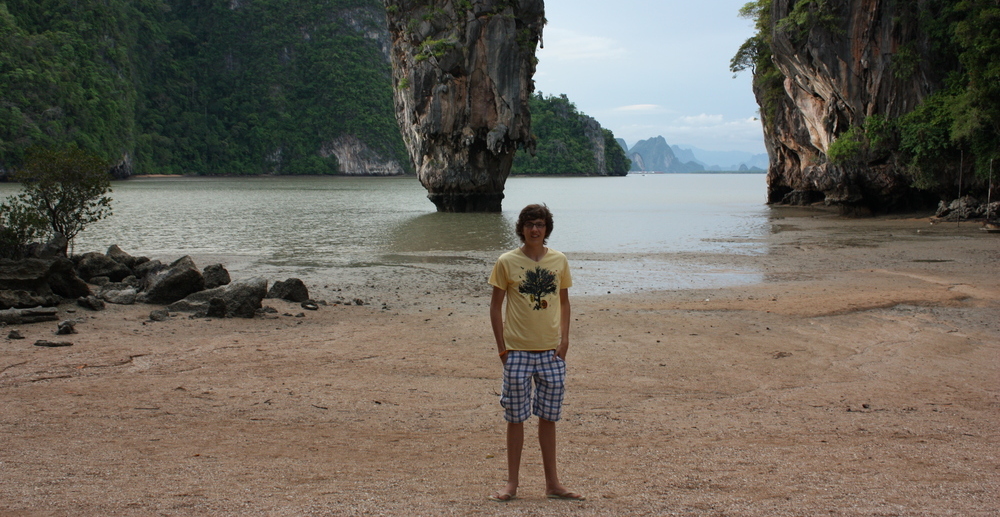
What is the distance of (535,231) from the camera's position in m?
3.94

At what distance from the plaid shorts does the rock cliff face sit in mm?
29325

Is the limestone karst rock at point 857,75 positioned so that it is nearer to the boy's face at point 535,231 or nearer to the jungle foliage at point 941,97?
the jungle foliage at point 941,97

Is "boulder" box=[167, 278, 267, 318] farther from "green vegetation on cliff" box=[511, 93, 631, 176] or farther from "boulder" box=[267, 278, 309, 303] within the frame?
"green vegetation on cliff" box=[511, 93, 631, 176]

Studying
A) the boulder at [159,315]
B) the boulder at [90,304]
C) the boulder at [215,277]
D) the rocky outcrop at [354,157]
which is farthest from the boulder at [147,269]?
the rocky outcrop at [354,157]

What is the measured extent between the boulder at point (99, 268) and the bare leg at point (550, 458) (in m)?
12.2

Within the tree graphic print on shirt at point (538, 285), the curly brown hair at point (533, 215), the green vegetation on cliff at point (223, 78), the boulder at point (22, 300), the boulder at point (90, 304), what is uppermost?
the green vegetation on cliff at point (223, 78)

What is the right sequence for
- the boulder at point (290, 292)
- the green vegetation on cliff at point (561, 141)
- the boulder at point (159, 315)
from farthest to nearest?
the green vegetation on cliff at point (561, 141) → the boulder at point (290, 292) → the boulder at point (159, 315)

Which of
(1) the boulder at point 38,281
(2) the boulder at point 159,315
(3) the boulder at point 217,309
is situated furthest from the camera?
(3) the boulder at point 217,309

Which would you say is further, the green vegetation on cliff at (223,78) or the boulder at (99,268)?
the green vegetation on cliff at (223,78)

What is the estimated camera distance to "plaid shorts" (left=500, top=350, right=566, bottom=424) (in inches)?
152

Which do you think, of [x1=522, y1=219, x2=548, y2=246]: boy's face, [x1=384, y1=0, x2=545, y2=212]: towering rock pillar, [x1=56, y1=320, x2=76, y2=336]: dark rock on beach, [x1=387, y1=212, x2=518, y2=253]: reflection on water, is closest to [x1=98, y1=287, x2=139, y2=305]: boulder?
[x1=56, y1=320, x2=76, y2=336]: dark rock on beach

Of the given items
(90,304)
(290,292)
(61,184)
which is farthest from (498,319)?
(61,184)

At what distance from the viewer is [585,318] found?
408 inches

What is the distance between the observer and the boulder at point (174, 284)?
10.9 metres
